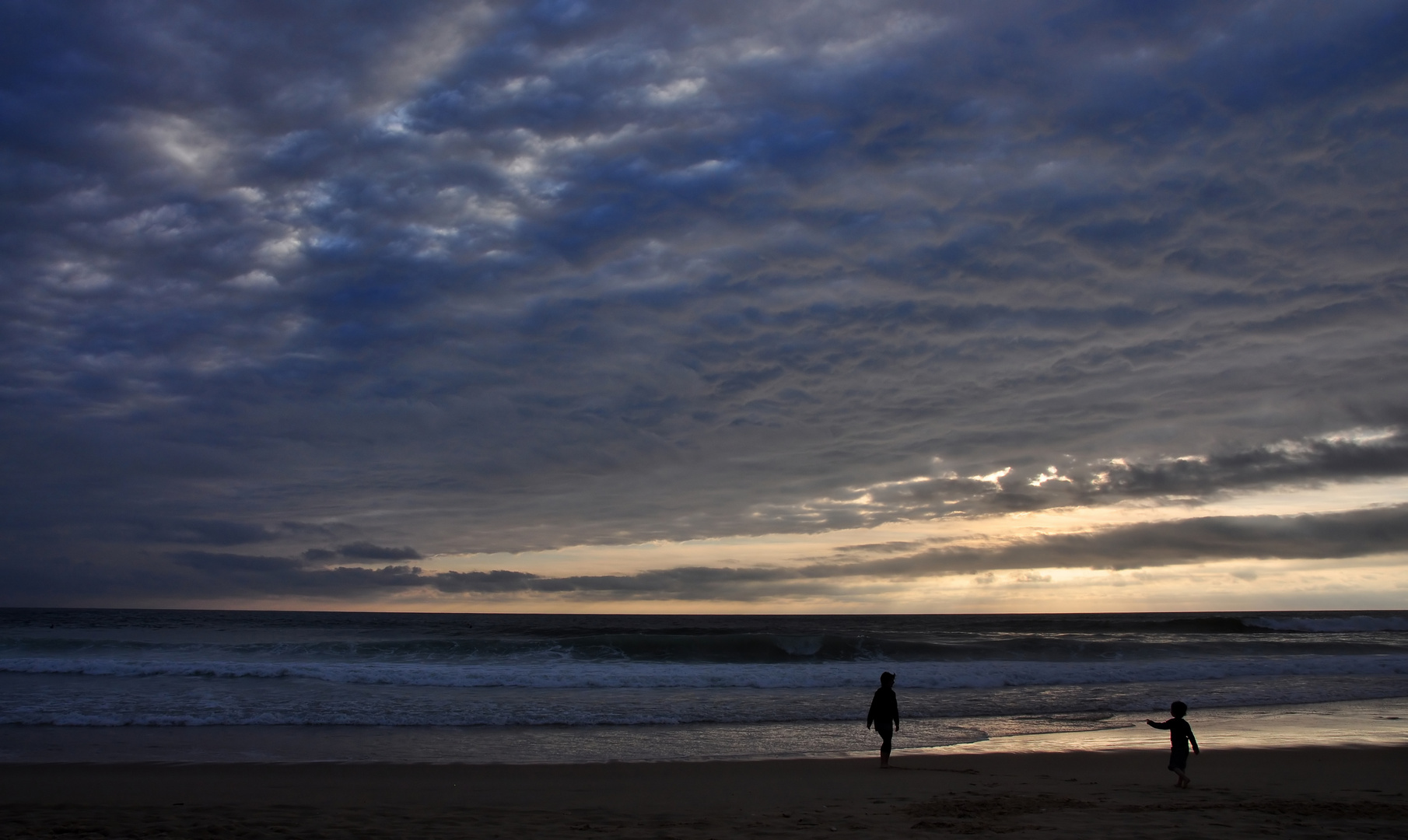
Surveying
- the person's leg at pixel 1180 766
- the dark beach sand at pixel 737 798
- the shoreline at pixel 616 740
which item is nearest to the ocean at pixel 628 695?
the shoreline at pixel 616 740

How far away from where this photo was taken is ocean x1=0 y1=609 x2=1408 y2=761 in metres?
14.6

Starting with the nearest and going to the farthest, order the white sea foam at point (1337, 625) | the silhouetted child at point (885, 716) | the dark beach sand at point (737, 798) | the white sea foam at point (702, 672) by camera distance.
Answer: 1. the dark beach sand at point (737, 798)
2. the silhouetted child at point (885, 716)
3. the white sea foam at point (702, 672)
4. the white sea foam at point (1337, 625)

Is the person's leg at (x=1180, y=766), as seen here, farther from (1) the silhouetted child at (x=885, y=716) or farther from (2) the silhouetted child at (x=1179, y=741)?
(1) the silhouetted child at (x=885, y=716)

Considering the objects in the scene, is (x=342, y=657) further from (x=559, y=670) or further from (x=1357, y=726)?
(x=1357, y=726)

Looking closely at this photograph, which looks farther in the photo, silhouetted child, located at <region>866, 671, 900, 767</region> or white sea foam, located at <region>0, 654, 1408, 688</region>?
white sea foam, located at <region>0, 654, 1408, 688</region>

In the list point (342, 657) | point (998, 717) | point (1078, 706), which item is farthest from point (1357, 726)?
point (342, 657)

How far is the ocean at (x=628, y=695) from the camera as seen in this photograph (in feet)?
47.8

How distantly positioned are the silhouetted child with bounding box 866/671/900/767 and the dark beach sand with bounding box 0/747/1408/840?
1.40ft

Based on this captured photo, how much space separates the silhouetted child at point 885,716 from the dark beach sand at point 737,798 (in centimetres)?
43

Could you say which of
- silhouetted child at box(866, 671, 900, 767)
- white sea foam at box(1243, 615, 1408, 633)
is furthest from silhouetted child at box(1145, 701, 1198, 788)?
white sea foam at box(1243, 615, 1408, 633)

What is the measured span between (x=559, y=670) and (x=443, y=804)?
17591 mm

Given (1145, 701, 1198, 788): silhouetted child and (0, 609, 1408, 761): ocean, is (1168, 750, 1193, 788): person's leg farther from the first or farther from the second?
(0, 609, 1408, 761): ocean

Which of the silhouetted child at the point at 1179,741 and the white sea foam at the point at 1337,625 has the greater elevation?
the silhouetted child at the point at 1179,741

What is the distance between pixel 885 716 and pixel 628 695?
413 inches
